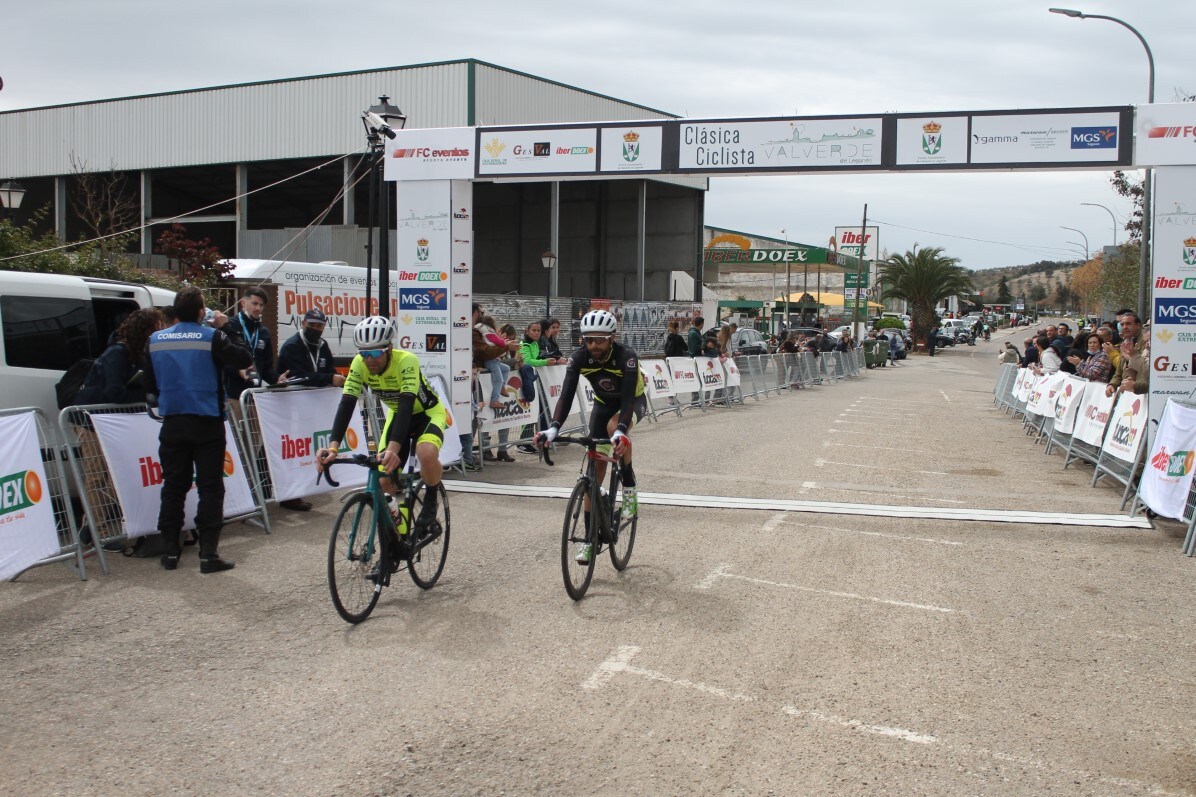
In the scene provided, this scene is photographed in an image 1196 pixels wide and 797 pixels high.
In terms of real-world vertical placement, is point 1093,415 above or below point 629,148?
below

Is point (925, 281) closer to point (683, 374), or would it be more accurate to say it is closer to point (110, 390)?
point (683, 374)

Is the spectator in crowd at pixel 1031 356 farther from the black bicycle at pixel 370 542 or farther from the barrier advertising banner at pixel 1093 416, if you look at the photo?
the black bicycle at pixel 370 542

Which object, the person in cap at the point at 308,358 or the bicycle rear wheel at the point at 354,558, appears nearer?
the bicycle rear wheel at the point at 354,558

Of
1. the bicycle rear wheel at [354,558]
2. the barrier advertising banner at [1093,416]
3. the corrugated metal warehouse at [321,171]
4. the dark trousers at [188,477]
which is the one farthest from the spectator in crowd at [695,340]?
the bicycle rear wheel at [354,558]

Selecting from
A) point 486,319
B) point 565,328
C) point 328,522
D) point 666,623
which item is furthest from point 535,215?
point 666,623

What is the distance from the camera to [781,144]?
1184 centimetres

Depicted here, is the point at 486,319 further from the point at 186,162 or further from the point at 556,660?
the point at 186,162

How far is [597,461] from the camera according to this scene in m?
6.73

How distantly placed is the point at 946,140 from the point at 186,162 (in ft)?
112

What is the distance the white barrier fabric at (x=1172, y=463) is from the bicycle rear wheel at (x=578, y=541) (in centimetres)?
565

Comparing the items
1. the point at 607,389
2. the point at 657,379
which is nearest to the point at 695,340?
the point at 657,379

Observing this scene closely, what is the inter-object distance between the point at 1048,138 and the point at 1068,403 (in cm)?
479

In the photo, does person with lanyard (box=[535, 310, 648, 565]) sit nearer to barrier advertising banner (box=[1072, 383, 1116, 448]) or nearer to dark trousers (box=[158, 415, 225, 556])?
dark trousers (box=[158, 415, 225, 556])

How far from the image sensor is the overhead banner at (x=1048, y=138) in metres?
10.7
